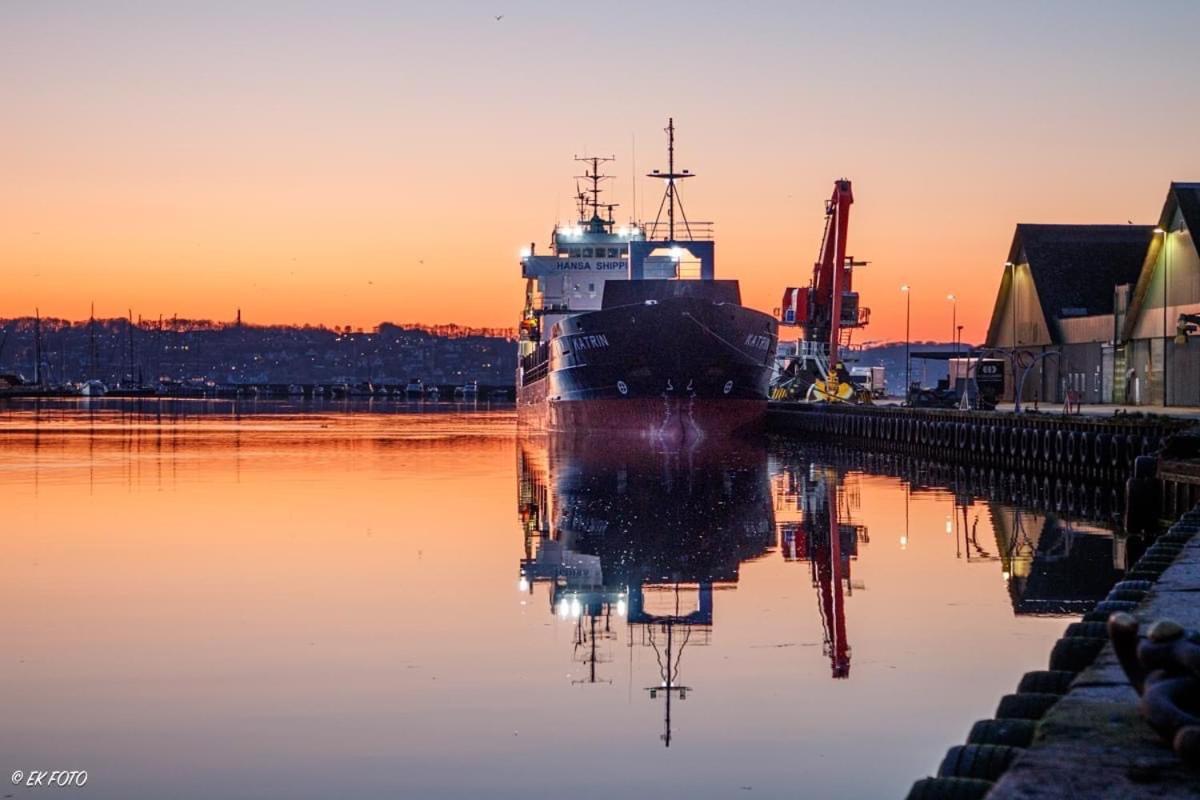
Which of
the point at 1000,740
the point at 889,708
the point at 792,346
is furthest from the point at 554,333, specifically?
the point at 1000,740

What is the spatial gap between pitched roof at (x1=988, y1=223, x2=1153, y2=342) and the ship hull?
13.4m

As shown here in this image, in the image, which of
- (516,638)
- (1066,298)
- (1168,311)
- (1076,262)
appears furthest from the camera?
(1076,262)

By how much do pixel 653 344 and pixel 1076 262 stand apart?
2351cm

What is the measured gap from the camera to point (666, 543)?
24281mm

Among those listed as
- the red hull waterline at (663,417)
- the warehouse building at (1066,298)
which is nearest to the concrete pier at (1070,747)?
the red hull waterline at (663,417)

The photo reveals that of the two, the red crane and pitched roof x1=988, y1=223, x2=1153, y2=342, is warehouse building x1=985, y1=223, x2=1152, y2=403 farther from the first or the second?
the red crane

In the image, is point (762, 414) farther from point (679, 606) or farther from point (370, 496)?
point (679, 606)

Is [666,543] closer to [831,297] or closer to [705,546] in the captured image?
[705,546]

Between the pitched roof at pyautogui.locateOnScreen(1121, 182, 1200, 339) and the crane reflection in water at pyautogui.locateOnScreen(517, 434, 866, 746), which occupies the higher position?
the pitched roof at pyautogui.locateOnScreen(1121, 182, 1200, 339)

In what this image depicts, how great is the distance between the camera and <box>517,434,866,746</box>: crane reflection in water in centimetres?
1559

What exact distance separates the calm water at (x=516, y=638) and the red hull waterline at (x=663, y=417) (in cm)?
2541

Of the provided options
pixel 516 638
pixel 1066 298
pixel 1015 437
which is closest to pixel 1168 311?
pixel 1066 298

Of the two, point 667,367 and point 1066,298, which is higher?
point 1066,298

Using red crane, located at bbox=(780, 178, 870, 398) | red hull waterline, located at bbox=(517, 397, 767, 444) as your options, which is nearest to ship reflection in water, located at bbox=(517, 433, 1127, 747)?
red hull waterline, located at bbox=(517, 397, 767, 444)
